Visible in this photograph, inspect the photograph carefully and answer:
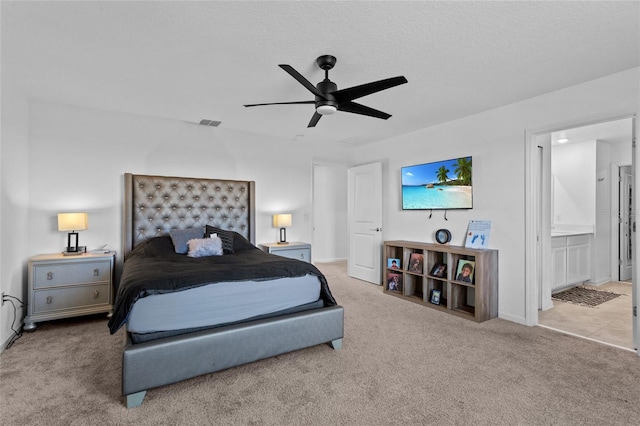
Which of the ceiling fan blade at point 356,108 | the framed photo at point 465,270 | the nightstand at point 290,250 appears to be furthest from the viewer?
the nightstand at point 290,250

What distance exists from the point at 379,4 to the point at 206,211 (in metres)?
3.30

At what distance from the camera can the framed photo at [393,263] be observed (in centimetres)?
447

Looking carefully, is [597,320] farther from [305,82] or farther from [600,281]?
[305,82]

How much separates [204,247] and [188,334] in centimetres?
151

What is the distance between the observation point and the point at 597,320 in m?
3.34

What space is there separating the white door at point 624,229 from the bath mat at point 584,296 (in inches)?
43.9

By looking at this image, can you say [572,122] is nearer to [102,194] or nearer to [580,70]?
[580,70]

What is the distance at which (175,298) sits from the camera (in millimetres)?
2041

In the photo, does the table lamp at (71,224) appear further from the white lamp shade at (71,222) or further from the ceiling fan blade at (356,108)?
the ceiling fan blade at (356,108)

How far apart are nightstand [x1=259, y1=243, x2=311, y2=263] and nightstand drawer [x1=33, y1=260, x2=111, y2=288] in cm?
189

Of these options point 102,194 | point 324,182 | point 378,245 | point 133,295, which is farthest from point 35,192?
point 324,182

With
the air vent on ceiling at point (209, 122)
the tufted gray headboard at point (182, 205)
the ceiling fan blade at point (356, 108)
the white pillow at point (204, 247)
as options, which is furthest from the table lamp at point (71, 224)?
the ceiling fan blade at point (356, 108)

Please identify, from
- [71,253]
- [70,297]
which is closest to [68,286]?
[70,297]

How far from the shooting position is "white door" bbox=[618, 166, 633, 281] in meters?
5.12
